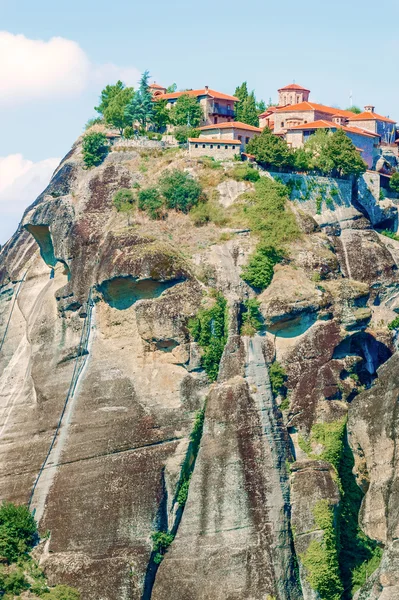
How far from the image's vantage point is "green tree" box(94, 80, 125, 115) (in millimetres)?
A: 80125

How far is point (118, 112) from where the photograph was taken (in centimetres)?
7731

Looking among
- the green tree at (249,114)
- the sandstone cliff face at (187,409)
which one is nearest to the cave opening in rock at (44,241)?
the sandstone cliff face at (187,409)

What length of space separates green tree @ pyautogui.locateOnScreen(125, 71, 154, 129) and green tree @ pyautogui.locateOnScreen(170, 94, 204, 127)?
101 centimetres

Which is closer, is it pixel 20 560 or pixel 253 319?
pixel 20 560

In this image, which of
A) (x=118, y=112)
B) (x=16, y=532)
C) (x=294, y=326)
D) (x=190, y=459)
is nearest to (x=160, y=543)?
(x=190, y=459)

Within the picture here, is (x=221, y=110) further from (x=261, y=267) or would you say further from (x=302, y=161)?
(x=261, y=267)

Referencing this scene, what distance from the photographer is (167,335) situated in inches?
2623

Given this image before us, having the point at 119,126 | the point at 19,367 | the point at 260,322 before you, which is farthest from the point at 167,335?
the point at 119,126

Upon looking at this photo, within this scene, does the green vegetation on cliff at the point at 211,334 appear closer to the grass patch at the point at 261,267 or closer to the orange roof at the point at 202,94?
the grass patch at the point at 261,267

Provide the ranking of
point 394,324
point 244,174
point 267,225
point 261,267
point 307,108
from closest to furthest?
1. point 261,267
2. point 267,225
3. point 394,324
4. point 244,174
5. point 307,108

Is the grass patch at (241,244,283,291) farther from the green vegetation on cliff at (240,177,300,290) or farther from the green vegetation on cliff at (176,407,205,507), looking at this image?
the green vegetation on cliff at (176,407,205,507)

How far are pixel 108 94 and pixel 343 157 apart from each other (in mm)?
11936

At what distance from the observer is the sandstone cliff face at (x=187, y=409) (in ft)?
210

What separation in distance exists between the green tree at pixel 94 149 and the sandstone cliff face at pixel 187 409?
8.73ft
